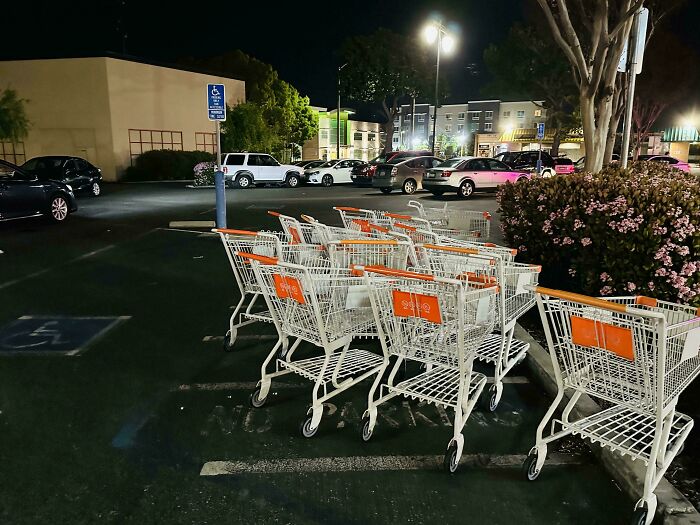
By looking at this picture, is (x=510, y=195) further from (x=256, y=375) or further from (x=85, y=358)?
(x=85, y=358)

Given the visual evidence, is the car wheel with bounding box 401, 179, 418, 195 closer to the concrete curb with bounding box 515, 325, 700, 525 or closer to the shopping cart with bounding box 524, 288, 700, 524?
the concrete curb with bounding box 515, 325, 700, 525

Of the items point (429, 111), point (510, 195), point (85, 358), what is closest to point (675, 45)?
point (510, 195)

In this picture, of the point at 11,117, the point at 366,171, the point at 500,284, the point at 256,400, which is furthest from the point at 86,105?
the point at 500,284

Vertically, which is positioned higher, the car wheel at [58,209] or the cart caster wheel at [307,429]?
the car wheel at [58,209]

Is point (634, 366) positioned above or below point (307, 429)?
above

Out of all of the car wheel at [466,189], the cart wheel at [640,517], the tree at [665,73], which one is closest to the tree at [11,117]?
the car wheel at [466,189]

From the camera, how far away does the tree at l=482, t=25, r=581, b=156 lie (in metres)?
39.0

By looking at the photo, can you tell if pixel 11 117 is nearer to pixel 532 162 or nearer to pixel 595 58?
pixel 532 162

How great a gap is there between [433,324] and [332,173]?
1007 inches

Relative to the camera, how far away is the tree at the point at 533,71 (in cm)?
3900

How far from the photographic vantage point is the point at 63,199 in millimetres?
13859

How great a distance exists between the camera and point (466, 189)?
851 inches

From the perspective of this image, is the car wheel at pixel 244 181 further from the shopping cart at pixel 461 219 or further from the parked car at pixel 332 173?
the shopping cart at pixel 461 219

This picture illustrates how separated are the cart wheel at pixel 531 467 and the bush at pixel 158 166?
3190 centimetres
